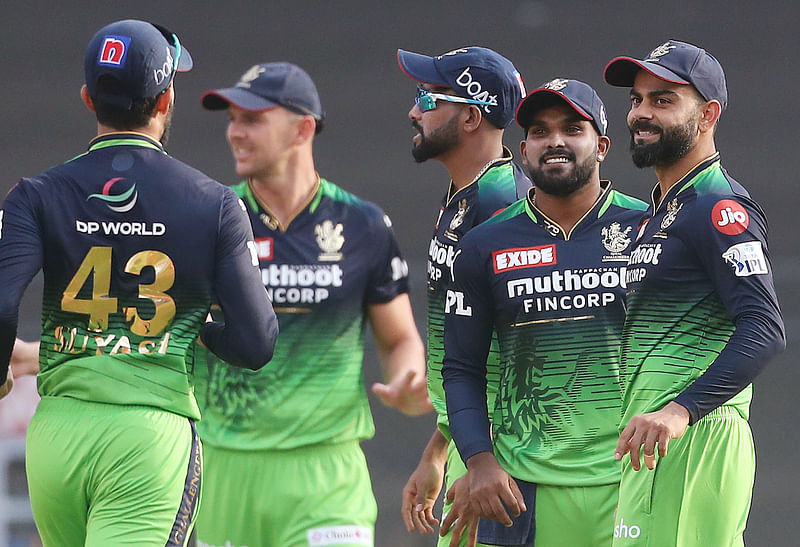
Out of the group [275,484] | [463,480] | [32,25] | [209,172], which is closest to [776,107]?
[209,172]

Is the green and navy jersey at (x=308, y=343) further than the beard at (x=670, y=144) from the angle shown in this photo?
Yes

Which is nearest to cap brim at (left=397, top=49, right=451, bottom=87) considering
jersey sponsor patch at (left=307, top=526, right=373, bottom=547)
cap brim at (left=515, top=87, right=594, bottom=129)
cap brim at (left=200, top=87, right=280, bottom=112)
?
cap brim at (left=515, top=87, right=594, bottom=129)

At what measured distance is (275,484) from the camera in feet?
17.1

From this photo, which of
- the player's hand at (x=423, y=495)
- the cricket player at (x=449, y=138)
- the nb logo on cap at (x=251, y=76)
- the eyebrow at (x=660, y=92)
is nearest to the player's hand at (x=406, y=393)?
the cricket player at (x=449, y=138)

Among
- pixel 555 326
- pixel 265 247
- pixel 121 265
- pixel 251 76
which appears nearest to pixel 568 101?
pixel 555 326

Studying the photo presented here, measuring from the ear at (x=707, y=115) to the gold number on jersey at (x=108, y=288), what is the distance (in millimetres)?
1527

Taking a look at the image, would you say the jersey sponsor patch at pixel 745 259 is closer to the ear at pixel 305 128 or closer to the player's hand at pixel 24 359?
the player's hand at pixel 24 359

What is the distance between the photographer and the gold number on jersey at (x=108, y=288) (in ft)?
11.7

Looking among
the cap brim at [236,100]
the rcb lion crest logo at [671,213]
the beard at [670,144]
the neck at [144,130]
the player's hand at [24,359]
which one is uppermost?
the cap brim at [236,100]

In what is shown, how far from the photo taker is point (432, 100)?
4.62 meters

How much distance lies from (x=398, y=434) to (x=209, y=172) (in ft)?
12.9

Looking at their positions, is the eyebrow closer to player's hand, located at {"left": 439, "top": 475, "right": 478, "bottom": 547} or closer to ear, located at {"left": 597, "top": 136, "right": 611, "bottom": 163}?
ear, located at {"left": 597, "top": 136, "right": 611, "bottom": 163}

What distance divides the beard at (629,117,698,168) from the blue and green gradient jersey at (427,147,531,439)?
0.77 meters

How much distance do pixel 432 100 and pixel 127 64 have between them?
4.24 feet
